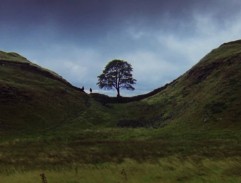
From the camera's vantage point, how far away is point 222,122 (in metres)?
76.6

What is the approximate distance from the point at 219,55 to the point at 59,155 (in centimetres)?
10098

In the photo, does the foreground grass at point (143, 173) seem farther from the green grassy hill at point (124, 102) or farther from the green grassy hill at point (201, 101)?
the green grassy hill at point (124, 102)

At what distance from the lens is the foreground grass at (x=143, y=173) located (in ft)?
72.6

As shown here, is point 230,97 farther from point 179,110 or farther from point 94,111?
point 94,111

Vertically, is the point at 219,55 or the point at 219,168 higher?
the point at 219,55

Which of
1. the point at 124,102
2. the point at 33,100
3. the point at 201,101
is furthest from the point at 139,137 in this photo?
the point at 124,102

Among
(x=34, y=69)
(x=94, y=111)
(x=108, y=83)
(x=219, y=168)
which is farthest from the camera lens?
(x=108, y=83)

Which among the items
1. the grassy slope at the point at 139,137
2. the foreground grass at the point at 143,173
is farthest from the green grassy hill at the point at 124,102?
the foreground grass at the point at 143,173

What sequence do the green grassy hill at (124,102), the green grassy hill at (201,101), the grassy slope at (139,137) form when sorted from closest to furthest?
the grassy slope at (139,137), the green grassy hill at (201,101), the green grassy hill at (124,102)

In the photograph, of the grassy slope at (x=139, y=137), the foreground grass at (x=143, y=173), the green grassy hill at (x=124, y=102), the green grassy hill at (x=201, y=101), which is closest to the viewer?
the foreground grass at (x=143, y=173)

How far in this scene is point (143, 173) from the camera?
78.8 ft

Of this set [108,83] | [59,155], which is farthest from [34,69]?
[59,155]

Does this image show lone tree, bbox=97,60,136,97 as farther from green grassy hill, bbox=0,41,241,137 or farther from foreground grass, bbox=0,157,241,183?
foreground grass, bbox=0,157,241,183

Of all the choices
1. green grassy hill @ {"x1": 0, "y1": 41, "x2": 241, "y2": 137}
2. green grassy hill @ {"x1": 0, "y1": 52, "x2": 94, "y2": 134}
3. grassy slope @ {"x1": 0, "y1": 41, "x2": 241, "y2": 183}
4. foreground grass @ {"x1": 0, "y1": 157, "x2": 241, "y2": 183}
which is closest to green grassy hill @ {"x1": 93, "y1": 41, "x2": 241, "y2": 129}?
green grassy hill @ {"x1": 0, "y1": 41, "x2": 241, "y2": 137}
